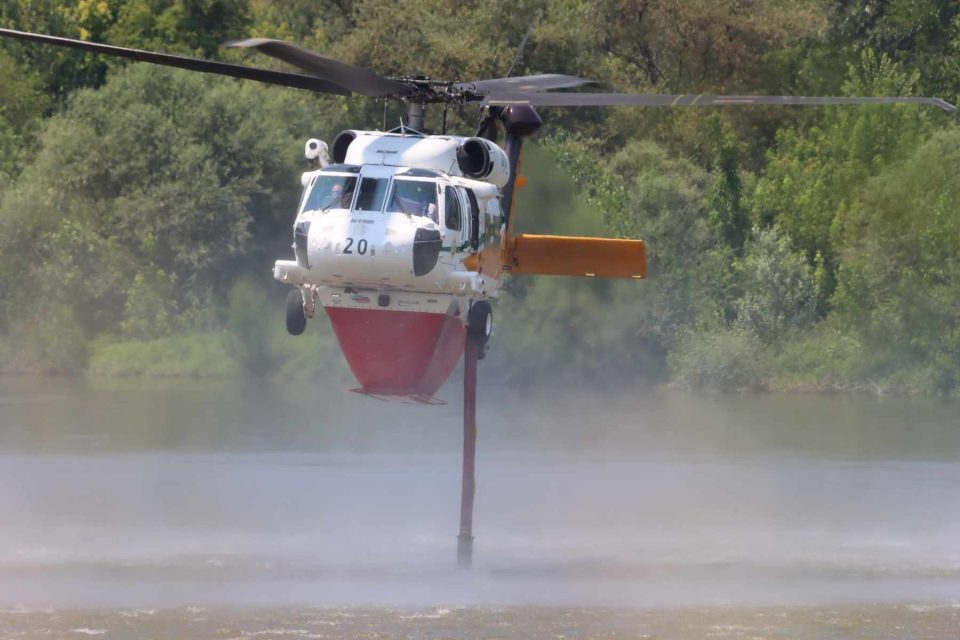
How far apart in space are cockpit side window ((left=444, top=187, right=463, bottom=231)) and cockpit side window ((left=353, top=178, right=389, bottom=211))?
0.63 metres

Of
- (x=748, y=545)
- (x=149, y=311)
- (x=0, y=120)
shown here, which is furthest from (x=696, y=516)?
(x=0, y=120)

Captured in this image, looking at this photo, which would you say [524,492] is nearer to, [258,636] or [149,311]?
[258,636]

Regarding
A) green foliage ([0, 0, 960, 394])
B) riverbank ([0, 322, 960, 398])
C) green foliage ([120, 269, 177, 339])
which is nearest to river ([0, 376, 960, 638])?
riverbank ([0, 322, 960, 398])

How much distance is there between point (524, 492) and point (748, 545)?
13.4ft

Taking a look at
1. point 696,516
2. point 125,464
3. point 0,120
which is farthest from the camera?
point 0,120

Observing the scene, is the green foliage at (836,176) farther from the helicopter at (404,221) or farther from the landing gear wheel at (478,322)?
the landing gear wheel at (478,322)

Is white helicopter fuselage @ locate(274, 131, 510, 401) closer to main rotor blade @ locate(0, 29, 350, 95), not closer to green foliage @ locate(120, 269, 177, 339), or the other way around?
main rotor blade @ locate(0, 29, 350, 95)

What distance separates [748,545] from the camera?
71.4 ft

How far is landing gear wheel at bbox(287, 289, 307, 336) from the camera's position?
58.9 feet

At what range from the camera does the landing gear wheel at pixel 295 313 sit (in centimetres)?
1795

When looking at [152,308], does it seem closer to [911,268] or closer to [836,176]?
[836,176]

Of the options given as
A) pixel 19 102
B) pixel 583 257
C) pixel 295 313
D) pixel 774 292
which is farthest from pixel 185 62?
pixel 19 102

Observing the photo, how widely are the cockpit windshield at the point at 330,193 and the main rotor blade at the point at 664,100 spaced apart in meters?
1.66

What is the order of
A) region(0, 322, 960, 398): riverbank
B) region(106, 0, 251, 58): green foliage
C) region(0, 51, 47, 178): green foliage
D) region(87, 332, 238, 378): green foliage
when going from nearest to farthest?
region(0, 322, 960, 398): riverbank < region(87, 332, 238, 378): green foliage < region(0, 51, 47, 178): green foliage < region(106, 0, 251, 58): green foliage
